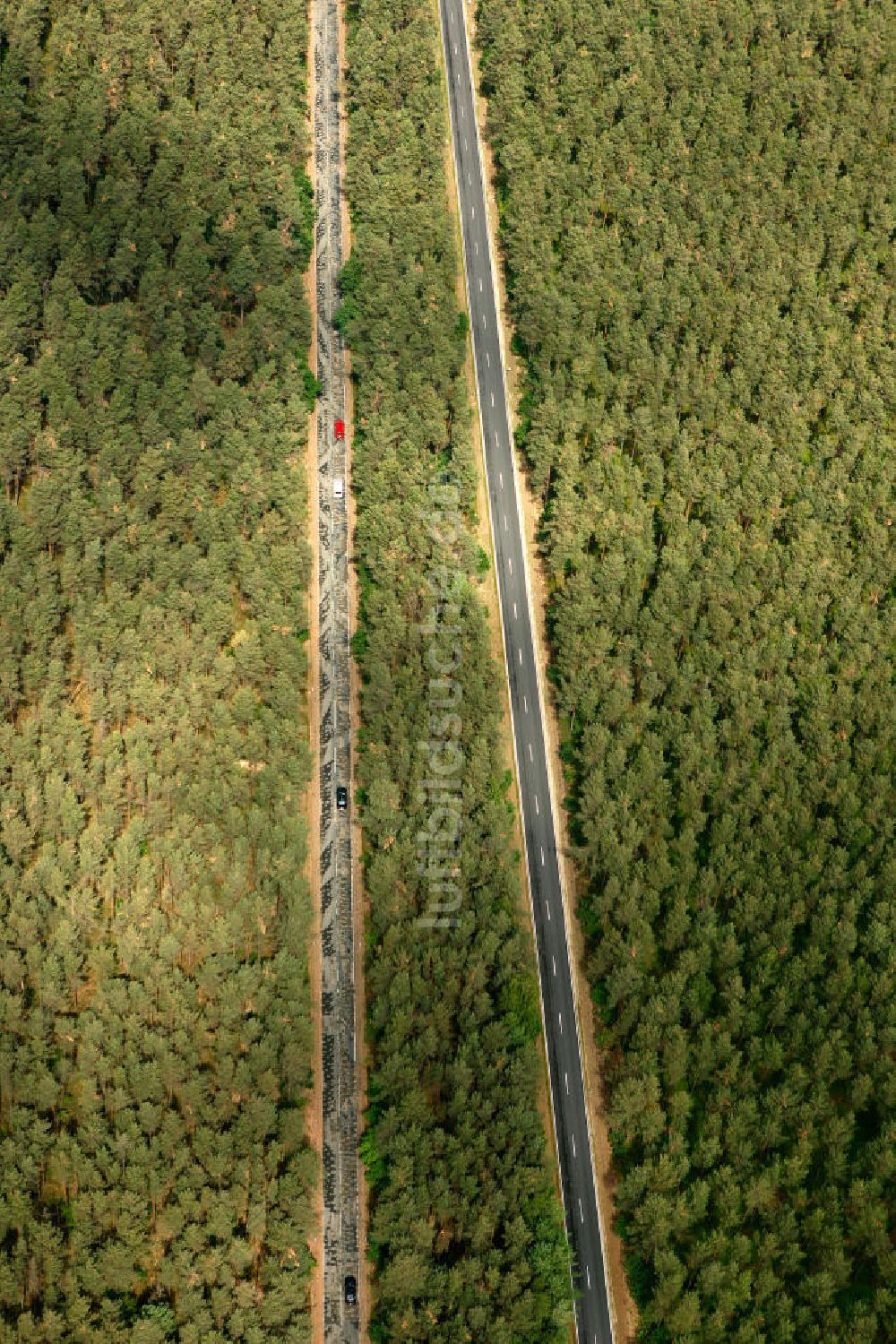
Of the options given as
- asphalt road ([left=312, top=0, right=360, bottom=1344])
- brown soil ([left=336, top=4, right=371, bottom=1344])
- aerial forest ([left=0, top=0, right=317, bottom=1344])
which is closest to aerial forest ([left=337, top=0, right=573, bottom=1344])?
brown soil ([left=336, top=4, right=371, bottom=1344])

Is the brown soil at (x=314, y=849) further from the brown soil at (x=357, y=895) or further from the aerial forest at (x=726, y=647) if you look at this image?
the aerial forest at (x=726, y=647)

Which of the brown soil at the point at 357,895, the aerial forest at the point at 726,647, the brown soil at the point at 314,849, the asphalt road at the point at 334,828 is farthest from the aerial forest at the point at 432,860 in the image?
the aerial forest at the point at 726,647

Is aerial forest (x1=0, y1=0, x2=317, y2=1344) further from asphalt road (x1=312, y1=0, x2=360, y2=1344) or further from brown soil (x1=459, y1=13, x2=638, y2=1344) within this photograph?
brown soil (x1=459, y1=13, x2=638, y2=1344)

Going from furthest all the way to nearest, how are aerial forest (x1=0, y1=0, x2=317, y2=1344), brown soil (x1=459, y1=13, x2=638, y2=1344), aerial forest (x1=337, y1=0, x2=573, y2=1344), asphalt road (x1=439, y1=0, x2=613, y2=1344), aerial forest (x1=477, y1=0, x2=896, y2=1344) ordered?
asphalt road (x1=439, y1=0, x2=613, y2=1344), brown soil (x1=459, y1=13, x2=638, y2=1344), aerial forest (x1=477, y1=0, x2=896, y2=1344), aerial forest (x1=0, y1=0, x2=317, y2=1344), aerial forest (x1=337, y1=0, x2=573, y2=1344)

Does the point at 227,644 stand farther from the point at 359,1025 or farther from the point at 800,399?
the point at 800,399

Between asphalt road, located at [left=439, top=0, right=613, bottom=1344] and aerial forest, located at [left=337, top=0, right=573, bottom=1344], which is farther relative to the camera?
asphalt road, located at [left=439, top=0, right=613, bottom=1344]

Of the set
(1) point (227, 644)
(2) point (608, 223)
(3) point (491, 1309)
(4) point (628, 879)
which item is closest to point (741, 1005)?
(4) point (628, 879)
